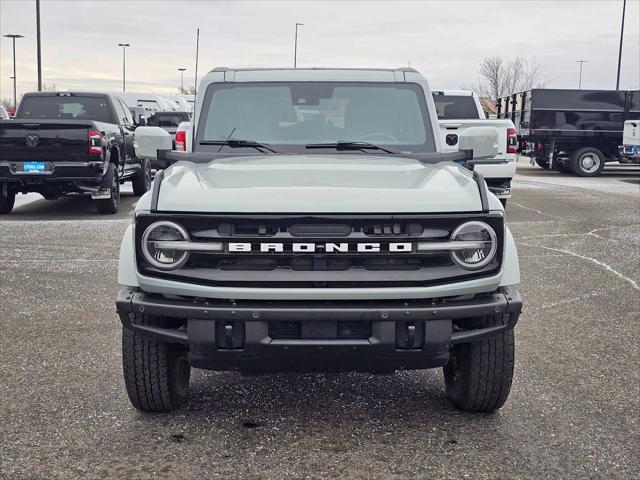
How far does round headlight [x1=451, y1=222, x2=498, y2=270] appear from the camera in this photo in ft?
11.6

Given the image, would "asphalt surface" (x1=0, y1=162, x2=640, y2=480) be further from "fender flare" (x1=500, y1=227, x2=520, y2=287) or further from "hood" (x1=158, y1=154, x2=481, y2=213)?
"hood" (x1=158, y1=154, x2=481, y2=213)

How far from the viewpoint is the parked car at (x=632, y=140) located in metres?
21.4

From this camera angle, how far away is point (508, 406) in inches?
170

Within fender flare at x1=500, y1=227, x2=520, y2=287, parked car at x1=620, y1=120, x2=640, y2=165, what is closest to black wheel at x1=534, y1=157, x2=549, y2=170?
Answer: parked car at x1=620, y1=120, x2=640, y2=165

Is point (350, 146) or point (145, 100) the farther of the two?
point (145, 100)

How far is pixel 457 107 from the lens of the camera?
15211 mm

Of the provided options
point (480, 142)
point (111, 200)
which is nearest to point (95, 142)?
point (111, 200)

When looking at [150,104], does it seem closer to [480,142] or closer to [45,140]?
[45,140]

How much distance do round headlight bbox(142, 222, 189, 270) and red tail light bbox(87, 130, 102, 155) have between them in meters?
8.69

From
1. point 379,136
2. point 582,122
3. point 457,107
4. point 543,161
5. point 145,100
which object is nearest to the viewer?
point 379,136

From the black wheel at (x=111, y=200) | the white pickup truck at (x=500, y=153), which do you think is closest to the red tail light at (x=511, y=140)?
the white pickup truck at (x=500, y=153)

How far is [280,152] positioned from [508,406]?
6.44ft

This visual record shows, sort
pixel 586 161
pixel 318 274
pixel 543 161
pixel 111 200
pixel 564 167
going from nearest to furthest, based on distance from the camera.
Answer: pixel 318 274
pixel 111 200
pixel 586 161
pixel 564 167
pixel 543 161

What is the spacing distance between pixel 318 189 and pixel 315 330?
0.65 metres
